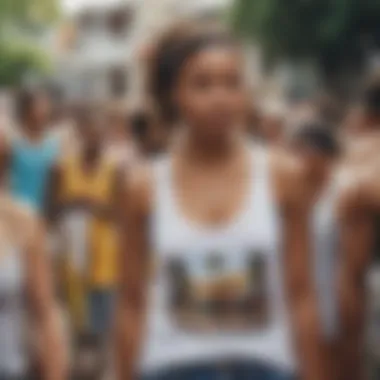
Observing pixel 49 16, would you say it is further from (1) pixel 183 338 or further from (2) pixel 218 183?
(1) pixel 183 338

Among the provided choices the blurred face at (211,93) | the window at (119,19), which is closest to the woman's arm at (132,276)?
the blurred face at (211,93)

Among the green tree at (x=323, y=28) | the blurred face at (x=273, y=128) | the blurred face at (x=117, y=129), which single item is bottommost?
the blurred face at (x=273, y=128)

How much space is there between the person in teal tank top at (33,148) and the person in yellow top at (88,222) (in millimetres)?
16

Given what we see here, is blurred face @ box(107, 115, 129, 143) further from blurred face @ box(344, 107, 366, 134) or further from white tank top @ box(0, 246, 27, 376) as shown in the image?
blurred face @ box(344, 107, 366, 134)

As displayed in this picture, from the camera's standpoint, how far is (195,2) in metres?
1.66

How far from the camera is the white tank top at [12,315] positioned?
1.62m

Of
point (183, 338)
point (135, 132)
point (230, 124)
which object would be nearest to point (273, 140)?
point (230, 124)

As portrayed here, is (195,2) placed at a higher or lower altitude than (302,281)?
higher

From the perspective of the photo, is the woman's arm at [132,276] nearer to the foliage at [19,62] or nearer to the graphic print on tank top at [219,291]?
the graphic print on tank top at [219,291]

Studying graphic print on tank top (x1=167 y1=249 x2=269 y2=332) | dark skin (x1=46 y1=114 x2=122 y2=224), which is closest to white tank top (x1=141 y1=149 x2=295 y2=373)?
graphic print on tank top (x1=167 y1=249 x2=269 y2=332)

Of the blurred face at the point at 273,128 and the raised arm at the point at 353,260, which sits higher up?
the blurred face at the point at 273,128

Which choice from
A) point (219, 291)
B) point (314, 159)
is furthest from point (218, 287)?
point (314, 159)

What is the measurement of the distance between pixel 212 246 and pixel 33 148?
29cm

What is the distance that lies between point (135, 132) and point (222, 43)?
6.6 inches
